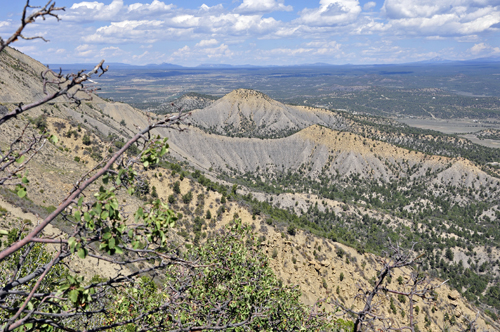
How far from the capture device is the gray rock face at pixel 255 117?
141250 mm

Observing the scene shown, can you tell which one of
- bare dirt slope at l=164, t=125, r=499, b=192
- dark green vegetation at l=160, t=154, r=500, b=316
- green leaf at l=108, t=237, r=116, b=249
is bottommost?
dark green vegetation at l=160, t=154, r=500, b=316

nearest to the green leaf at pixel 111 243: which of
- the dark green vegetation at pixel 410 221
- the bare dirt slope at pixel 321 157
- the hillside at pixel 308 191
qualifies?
the hillside at pixel 308 191

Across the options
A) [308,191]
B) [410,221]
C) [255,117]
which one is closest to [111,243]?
[410,221]

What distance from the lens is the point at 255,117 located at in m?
149

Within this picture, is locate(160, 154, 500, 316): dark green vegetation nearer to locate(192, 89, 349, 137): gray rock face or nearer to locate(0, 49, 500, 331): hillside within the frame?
locate(0, 49, 500, 331): hillside

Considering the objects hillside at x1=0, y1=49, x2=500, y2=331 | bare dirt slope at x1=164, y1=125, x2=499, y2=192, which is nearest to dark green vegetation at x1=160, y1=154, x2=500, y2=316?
hillside at x1=0, y1=49, x2=500, y2=331

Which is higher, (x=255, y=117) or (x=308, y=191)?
(x=255, y=117)

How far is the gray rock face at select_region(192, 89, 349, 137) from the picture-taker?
14125 centimetres

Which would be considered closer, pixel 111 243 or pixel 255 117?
pixel 111 243

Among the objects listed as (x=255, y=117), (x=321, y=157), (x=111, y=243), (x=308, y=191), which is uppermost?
(x=111, y=243)

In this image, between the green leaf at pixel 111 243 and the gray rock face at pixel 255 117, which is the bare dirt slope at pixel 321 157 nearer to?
the gray rock face at pixel 255 117

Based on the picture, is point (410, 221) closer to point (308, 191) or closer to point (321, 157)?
point (308, 191)

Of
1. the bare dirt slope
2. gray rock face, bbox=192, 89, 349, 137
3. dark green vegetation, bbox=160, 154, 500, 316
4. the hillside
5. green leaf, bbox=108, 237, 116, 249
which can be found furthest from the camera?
gray rock face, bbox=192, 89, 349, 137

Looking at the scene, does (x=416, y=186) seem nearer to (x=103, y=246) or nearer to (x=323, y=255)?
(x=323, y=255)
